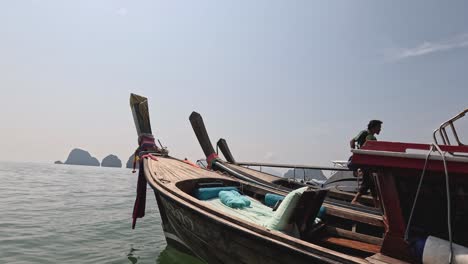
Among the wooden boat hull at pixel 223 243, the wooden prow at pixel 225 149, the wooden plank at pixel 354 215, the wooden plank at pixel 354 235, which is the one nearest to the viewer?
the wooden boat hull at pixel 223 243

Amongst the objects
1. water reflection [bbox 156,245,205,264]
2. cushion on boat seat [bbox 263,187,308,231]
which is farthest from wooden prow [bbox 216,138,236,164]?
cushion on boat seat [bbox 263,187,308,231]

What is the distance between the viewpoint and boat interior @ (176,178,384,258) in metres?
4.12

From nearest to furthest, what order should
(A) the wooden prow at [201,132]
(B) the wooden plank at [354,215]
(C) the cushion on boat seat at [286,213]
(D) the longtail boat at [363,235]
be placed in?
(D) the longtail boat at [363,235]
(C) the cushion on boat seat at [286,213]
(B) the wooden plank at [354,215]
(A) the wooden prow at [201,132]

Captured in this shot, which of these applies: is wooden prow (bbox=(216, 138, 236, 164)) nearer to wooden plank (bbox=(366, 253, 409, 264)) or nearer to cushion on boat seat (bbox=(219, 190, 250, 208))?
cushion on boat seat (bbox=(219, 190, 250, 208))

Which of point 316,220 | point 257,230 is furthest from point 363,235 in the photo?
point 257,230

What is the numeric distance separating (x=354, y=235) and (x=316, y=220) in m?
0.68

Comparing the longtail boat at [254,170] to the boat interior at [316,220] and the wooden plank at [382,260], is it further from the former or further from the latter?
the wooden plank at [382,260]

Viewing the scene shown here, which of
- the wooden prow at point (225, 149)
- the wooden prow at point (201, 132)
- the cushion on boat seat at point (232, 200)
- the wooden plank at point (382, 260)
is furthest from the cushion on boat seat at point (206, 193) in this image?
the wooden prow at point (225, 149)

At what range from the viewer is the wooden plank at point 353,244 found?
421 centimetres

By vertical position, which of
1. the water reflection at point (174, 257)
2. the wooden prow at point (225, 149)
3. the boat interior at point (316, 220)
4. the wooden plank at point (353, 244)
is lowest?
the water reflection at point (174, 257)

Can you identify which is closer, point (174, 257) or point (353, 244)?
point (353, 244)

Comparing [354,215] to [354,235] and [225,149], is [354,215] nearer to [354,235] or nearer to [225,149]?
[354,235]

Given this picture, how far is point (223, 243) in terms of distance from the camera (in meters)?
4.18

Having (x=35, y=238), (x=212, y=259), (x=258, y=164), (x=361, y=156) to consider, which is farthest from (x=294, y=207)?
(x=258, y=164)
